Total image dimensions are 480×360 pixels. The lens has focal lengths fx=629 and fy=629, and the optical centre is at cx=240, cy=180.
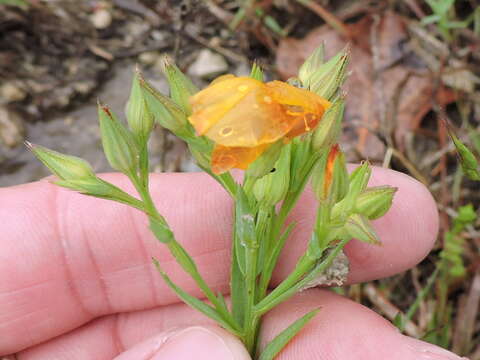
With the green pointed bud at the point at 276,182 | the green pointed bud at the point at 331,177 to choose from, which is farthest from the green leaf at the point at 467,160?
the green pointed bud at the point at 276,182

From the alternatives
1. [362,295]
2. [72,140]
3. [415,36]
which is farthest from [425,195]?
[72,140]

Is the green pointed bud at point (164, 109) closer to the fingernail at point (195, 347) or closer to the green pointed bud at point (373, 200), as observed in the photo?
the green pointed bud at point (373, 200)

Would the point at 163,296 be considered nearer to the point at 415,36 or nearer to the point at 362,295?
the point at 362,295

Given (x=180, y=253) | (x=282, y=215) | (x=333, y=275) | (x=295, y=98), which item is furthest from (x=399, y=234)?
(x=295, y=98)

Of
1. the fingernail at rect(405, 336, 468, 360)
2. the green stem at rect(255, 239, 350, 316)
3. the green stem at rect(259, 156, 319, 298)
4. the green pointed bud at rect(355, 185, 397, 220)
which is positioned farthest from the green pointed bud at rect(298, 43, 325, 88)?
the fingernail at rect(405, 336, 468, 360)

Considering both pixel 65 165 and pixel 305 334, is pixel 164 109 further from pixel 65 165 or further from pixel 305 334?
pixel 305 334

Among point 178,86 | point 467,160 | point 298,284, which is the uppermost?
point 178,86
